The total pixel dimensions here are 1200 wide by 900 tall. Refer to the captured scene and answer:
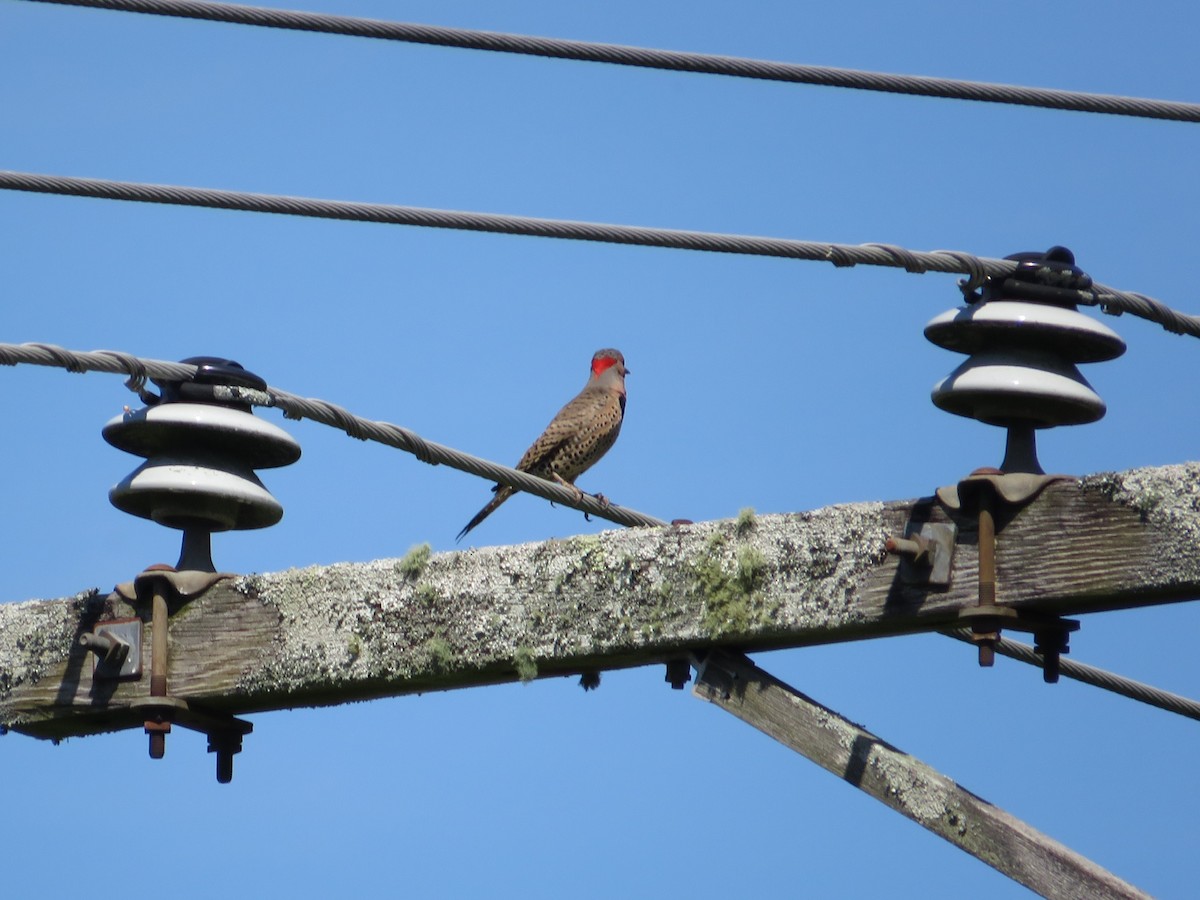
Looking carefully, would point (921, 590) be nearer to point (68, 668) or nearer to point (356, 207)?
point (356, 207)

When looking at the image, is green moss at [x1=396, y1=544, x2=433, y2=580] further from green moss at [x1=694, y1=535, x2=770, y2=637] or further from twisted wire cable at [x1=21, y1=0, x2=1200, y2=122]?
twisted wire cable at [x1=21, y1=0, x2=1200, y2=122]

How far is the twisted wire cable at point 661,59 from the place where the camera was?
13.2ft

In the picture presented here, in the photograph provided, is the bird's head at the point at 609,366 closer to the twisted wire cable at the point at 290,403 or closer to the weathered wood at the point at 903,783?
the twisted wire cable at the point at 290,403

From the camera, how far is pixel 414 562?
358cm

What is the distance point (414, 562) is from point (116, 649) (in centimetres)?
70

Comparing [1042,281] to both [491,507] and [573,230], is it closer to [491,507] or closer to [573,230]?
[573,230]

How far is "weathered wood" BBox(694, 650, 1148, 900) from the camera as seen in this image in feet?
9.30

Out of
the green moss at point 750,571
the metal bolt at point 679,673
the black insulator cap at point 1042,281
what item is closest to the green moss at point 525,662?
the metal bolt at point 679,673

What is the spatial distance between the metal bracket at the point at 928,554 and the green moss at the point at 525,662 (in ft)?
2.53

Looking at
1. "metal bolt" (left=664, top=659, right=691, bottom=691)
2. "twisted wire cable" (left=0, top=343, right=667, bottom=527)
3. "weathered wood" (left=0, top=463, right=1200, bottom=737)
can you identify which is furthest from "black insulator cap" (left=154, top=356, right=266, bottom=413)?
"metal bolt" (left=664, top=659, right=691, bottom=691)

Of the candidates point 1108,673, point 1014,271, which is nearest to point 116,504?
point 1014,271

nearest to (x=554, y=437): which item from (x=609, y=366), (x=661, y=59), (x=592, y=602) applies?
(x=609, y=366)

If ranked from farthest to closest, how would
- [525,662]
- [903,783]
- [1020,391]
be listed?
[525,662] → [1020,391] → [903,783]

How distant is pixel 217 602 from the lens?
3.71 meters
